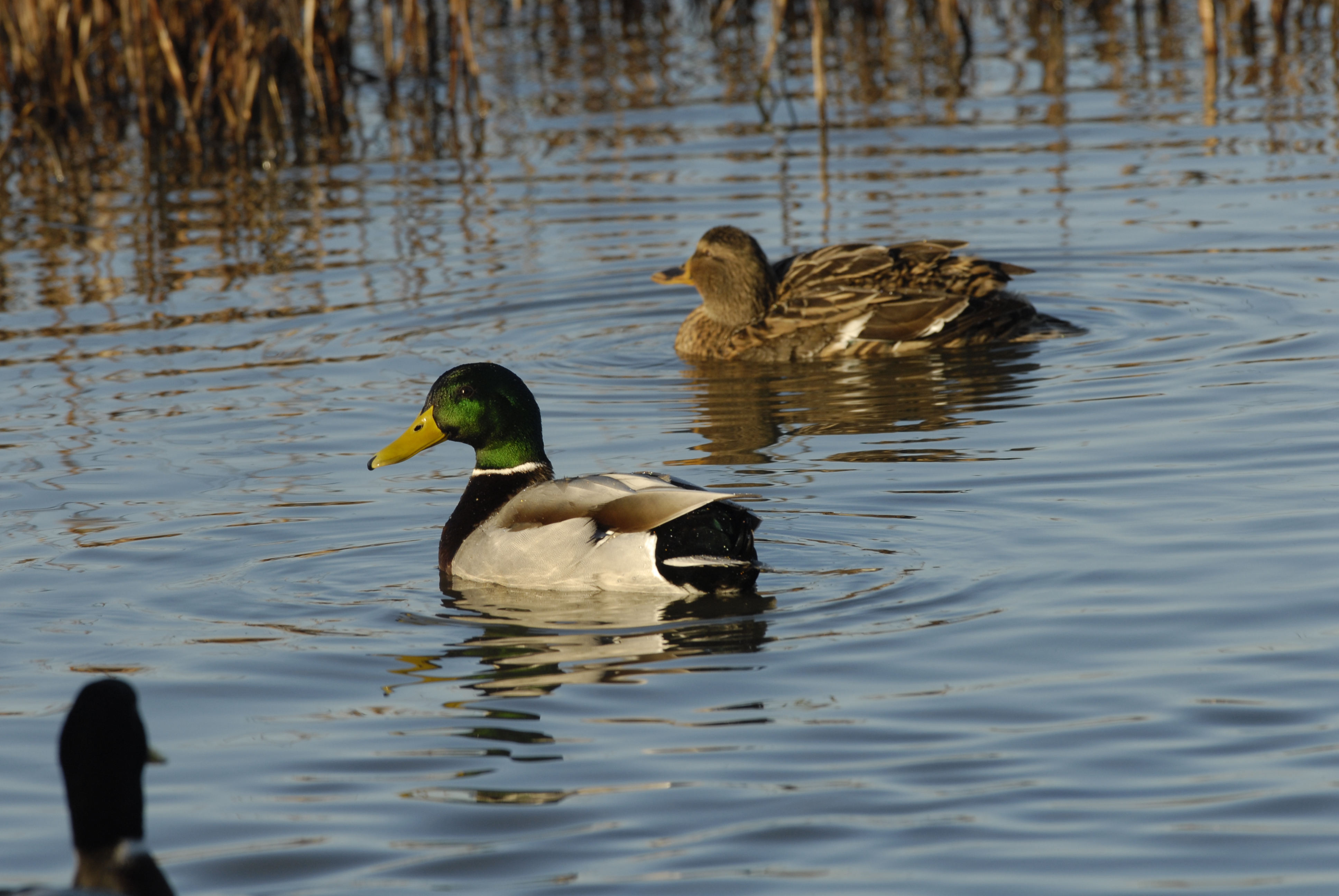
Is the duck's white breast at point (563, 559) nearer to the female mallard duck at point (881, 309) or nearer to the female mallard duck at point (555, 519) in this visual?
the female mallard duck at point (555, 519)

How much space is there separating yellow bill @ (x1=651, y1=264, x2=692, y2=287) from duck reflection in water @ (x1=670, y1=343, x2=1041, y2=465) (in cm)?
66

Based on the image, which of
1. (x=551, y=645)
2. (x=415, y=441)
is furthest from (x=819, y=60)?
(x=551, y=645)

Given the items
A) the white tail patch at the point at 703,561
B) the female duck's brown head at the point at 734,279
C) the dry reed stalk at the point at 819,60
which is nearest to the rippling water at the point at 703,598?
the white tail patch at the point at 703,561

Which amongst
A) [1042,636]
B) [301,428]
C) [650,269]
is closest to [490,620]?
[1042,636]

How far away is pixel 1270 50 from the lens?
62.5 ft

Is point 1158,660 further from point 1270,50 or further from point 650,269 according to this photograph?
point 1270,50

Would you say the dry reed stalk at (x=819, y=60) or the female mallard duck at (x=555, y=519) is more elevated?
the dry reed stalk at (x=819, y=60)

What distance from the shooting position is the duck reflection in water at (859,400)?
8.41 m

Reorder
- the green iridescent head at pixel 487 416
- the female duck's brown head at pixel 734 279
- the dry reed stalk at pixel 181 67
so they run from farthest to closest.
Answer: the dry reed stalk at pixel 181 67
the female duck's brown head at pixel 734 279
the green iridescent head at pixel 487 416

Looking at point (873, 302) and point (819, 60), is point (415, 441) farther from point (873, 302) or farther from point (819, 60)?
point (819, 60)

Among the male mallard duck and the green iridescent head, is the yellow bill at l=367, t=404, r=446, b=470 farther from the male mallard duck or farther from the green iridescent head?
the male mallard duck

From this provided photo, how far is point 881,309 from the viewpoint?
10.3m

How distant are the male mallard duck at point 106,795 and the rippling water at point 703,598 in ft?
2.71

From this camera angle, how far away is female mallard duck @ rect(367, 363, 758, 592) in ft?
20.9
